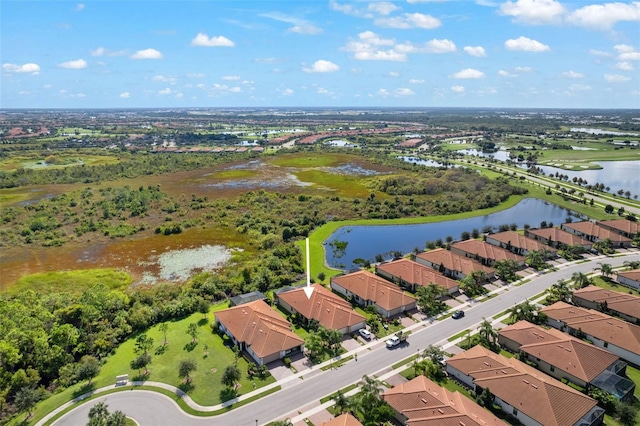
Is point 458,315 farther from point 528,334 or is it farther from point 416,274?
point 416,274

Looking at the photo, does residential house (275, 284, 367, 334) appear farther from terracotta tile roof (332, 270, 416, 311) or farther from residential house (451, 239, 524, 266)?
residential house (451, 239, 524, 266)

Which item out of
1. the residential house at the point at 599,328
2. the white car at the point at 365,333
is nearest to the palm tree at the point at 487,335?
the residential house at the point at 599,328

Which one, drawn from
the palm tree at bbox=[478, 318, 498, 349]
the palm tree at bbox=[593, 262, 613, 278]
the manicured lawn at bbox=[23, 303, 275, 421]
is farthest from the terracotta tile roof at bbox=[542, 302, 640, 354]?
the manicured lawn at bbox=[23, 303, 275, 421]

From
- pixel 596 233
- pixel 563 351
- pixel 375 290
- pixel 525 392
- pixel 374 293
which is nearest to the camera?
pixel 525 392

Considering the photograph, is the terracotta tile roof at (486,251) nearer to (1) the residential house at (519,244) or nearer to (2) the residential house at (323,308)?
(1) the residential house at (519,244)

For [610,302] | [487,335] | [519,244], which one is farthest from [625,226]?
[487,335]
